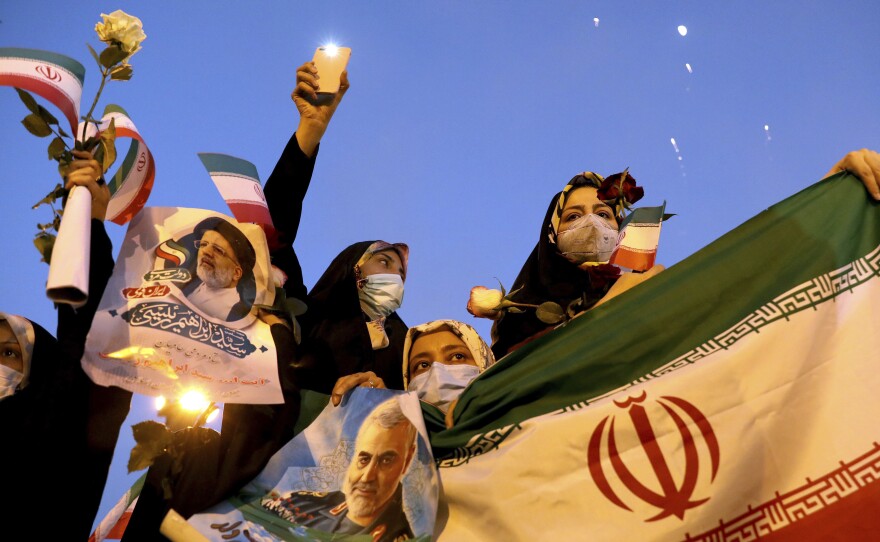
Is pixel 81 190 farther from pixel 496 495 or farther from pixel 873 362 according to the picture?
pixel 873 362

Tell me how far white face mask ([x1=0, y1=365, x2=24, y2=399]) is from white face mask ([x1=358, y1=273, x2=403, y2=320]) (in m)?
1.53

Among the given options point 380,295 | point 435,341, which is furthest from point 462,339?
point 380,295

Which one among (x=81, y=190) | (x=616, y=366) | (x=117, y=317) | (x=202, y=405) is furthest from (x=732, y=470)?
(x=81, y=190)

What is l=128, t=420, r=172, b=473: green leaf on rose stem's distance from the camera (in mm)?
2518

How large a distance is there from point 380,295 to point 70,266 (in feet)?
6.55

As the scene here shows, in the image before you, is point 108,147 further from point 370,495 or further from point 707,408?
point 707,408

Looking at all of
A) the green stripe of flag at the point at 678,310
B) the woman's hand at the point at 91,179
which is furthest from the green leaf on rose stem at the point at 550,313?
the woman's hand at the point at 91,179

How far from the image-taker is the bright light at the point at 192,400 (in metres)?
2.50

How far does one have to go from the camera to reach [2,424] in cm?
273

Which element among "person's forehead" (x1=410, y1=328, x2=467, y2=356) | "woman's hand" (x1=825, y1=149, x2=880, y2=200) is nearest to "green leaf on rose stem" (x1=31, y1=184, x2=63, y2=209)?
"person's forehead" (x1=410, y1=328, x2=467, y2=356)

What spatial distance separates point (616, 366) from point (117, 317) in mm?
1625

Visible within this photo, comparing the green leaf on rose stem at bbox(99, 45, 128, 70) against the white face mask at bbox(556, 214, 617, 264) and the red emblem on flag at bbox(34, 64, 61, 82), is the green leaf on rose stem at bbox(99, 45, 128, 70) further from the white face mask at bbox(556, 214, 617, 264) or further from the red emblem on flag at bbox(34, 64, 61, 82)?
the white face mask at bbox(556, 214, 617, 264)

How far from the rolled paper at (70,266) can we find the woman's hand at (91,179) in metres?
0.31

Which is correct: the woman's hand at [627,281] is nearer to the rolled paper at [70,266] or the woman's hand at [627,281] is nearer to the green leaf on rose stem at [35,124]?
the rolled paper at [70,266]
